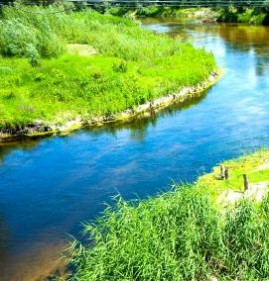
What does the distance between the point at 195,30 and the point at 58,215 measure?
52865 millimetres

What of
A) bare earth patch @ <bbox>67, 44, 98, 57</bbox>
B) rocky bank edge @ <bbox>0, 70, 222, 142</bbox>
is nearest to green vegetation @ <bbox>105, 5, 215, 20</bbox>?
bare earth patch @ <bbox>67, 44, 98, 57</bbox>

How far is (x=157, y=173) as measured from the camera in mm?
26469

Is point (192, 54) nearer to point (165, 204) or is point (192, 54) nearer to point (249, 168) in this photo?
point (249, 168)

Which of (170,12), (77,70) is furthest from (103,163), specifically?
(170,12)

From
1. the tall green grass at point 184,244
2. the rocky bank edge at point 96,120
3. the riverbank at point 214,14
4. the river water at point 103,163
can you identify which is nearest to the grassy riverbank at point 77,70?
the rocky bank edge at point 96,120

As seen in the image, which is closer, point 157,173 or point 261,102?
point 157,173

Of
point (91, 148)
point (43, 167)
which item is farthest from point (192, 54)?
point (43, 167)

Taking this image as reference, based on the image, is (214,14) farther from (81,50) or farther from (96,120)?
(96,120)

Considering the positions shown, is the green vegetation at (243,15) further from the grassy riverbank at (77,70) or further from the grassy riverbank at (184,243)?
the grassy riverbank at (184,243)

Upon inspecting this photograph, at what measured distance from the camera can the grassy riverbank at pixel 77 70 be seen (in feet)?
116

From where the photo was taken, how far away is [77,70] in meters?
39.0

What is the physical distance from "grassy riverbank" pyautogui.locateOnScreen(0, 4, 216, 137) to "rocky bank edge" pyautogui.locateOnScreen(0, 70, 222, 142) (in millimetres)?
142

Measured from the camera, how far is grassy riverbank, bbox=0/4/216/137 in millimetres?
35344

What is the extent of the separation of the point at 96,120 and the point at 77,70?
216 inches
